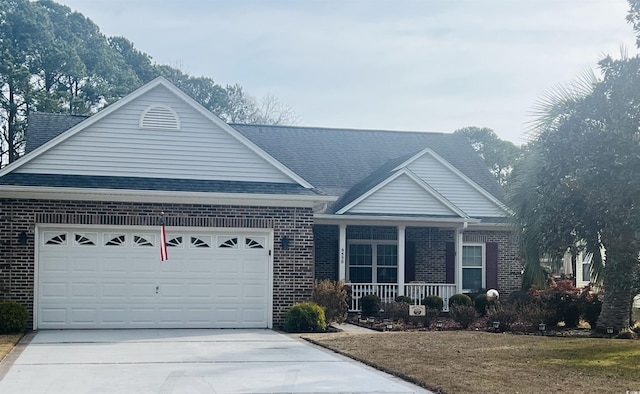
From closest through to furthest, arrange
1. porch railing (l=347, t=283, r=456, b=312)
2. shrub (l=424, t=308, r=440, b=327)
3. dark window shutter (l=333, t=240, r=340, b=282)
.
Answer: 1. shrub (l=424, t=308, r=440, b=327)
2. porch railing (l=347, t=283, r=456, b=312)
3. dark window shutter (l=333, t=240, r=340, b=282)

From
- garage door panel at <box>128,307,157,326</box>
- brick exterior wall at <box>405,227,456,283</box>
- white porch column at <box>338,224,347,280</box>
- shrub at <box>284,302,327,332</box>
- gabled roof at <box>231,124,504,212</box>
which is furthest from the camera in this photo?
gabled roof at <box>231,124,504,212</box>

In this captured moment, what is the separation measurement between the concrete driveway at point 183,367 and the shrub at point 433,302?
7.42m

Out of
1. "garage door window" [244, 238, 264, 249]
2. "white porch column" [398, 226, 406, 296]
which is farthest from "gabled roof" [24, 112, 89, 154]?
"white porch column" [398, 226, 406, 296]

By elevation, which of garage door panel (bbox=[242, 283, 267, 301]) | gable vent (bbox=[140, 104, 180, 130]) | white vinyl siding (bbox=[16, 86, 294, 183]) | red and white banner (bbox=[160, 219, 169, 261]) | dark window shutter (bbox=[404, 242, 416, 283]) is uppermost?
gable vent (bbox=[140, 104, 180, 130])

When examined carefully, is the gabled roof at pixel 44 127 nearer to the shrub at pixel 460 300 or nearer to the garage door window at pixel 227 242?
the garage door window at pixel 227 242

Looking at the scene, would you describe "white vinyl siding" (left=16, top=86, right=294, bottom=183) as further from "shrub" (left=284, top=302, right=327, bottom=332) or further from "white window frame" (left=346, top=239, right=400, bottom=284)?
"white window frame" (left=346, top=239, right=400, bottom=284)

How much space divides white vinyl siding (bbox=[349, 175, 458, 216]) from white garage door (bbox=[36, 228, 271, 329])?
18.8ft

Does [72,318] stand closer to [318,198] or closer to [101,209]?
[101,209]

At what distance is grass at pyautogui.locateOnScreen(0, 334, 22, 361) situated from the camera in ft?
45.7

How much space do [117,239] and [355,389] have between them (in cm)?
977

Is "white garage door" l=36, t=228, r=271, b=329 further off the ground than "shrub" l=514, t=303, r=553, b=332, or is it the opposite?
"white garage door" l=36, t=228, r=271, b=329

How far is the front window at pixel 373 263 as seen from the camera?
26.1m

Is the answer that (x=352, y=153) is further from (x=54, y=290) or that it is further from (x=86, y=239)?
(x=54, y=290)

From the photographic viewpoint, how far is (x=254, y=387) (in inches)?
431
